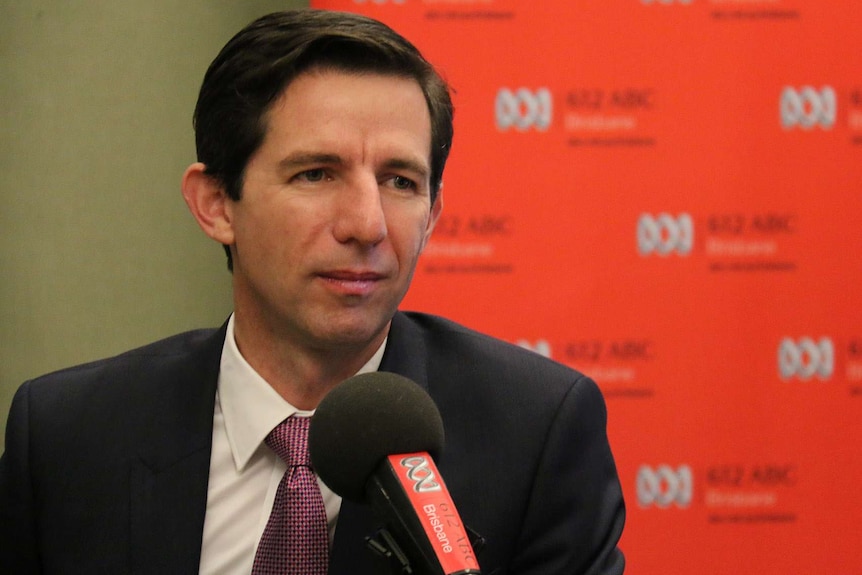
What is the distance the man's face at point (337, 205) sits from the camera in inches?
64.6

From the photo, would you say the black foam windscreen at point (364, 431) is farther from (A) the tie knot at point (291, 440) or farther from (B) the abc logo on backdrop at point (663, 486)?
(B) the abc logo on backdrop at point (663, 486)

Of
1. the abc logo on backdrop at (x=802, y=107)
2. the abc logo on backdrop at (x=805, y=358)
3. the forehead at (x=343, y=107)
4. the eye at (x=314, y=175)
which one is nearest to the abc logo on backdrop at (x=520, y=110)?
the abc logo on backdrop at (x=802, y=107)

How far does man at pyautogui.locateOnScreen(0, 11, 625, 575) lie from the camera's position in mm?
1669

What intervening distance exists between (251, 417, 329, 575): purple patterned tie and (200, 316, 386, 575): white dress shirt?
0.14ft

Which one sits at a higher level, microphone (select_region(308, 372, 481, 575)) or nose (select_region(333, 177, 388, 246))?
nose (select_region(333, 177, 388, 246))

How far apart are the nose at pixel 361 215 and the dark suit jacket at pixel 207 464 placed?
1.04 ft

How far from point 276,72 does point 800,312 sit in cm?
206

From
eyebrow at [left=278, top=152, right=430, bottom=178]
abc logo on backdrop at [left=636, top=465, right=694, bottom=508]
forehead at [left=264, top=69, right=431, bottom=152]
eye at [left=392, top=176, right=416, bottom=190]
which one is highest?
forehead at [left=264, top=69, right=431, bottom=152]

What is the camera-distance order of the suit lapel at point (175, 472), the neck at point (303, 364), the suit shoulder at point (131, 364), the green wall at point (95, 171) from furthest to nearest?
the green wall at point (95, 171), the suit shoulder at point (131, 364), the neck at point (303, 364), the suit lapel at point (175, 472)

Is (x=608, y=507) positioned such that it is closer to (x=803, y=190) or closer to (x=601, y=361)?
(x=601, y=361)

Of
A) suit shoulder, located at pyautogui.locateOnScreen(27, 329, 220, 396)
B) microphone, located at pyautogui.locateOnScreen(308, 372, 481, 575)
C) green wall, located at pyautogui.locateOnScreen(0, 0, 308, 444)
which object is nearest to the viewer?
microphone, located at pyautogui.locateOnScreen(308, 372, 481, 575)

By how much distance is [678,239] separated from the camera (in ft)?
10.5

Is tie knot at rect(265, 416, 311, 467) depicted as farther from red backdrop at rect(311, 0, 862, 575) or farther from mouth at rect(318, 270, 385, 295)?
red backdrop at rect(311, 0, 862, 575)

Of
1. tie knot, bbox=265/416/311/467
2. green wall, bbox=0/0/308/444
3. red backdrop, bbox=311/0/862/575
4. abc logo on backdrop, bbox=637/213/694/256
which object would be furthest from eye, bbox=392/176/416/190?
green wall, bbox=0/0/308/444
